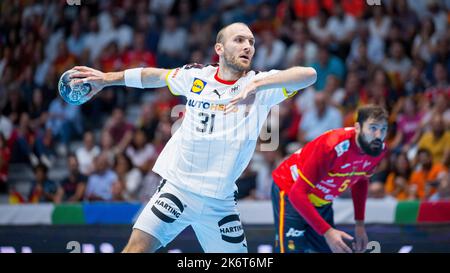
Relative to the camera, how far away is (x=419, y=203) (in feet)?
32.4

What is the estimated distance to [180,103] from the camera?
44.5 ft

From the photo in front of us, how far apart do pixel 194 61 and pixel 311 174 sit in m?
7.41

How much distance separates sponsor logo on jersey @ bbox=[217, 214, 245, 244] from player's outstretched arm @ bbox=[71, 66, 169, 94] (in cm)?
133

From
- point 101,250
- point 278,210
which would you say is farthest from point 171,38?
point 278,210

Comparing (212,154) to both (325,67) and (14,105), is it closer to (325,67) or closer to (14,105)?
(325,67)

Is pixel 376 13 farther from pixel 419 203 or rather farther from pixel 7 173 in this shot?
pixel 7 173

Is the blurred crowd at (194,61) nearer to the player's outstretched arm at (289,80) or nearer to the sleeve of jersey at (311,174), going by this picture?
the sleeve of jersey at (311,174)

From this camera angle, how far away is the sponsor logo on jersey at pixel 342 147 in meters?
7.27

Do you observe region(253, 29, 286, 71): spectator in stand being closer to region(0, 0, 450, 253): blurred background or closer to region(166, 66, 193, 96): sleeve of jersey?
region(0, 0, 450, 253): blurred background

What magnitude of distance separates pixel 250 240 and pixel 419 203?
7.05ft

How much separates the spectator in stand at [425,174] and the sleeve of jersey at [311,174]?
13.1ft

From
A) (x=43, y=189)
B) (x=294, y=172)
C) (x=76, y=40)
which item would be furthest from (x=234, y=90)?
(x=76, y=40)

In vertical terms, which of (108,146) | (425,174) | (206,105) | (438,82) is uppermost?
(438,82)

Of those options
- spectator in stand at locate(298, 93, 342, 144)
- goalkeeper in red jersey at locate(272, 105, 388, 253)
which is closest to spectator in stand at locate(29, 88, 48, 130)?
spectator in stand at locate(298, 93, 342, 144)
